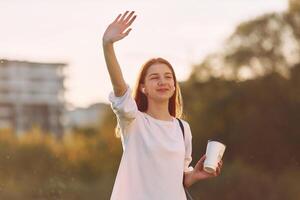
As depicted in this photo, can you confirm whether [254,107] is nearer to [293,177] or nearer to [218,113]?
[218,113]

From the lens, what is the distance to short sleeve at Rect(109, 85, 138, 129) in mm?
4114

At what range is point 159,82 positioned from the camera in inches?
169

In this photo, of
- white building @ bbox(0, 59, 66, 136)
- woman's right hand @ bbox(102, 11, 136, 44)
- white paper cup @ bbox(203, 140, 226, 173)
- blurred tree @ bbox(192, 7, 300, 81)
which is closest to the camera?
woman's right hand @ bbox(102, 11, 136, 44)

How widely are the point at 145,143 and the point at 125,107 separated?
0.56ft

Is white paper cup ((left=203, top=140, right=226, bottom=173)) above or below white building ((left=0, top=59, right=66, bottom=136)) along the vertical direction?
below

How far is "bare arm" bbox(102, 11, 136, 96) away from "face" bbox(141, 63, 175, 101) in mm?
192

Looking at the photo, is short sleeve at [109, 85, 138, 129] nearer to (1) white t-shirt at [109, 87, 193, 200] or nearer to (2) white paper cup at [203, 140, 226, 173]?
(1) white t-shirt at [109, 87, 193, 200]

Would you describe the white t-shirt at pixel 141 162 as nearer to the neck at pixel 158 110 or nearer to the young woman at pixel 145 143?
the young woman at pixel 145 143

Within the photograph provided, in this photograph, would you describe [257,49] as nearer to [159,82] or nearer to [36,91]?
[159,82]

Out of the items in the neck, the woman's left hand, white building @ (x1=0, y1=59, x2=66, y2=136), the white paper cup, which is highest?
white building @ (x1=0, y1=59, x2=66, y2=136)

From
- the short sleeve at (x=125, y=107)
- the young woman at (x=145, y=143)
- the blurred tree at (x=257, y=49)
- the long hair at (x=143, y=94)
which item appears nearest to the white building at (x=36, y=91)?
the blurred tree at (x=257, y=49)

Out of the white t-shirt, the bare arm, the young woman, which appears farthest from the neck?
the bare arm

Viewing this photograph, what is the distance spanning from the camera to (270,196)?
17.9 meters

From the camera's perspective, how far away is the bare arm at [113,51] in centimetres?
409
